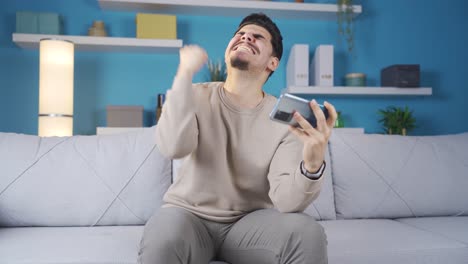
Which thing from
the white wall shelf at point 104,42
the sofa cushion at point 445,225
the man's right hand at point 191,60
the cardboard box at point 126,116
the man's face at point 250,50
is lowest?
the sofa cushion at point 445,225

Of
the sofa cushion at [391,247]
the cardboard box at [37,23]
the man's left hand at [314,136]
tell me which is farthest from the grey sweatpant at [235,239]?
the cardboard box at [37,23]

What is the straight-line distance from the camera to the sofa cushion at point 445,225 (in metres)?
1.54

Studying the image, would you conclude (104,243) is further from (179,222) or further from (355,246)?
(355,246)

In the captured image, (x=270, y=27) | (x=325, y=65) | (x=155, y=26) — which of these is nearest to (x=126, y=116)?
(x=155, y=26)

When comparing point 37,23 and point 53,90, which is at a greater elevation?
point 37,23

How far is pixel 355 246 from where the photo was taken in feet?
4.49

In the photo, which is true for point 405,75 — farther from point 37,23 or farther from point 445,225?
point 37,23

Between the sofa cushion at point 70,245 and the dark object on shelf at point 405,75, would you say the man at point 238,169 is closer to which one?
the sofa cushion at point 70,245

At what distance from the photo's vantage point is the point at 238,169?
4.18 ft

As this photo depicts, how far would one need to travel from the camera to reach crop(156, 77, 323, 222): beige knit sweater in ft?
3.99

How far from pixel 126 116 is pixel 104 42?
52cm

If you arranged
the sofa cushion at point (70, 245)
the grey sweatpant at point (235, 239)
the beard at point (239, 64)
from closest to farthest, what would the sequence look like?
1. the grey sweatpant at point (235, 239)
2. the sofa cushion at point (70, 245)
3. the beard at point (239, 64)

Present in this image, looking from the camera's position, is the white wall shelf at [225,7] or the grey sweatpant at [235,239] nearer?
the grey sweatpant at [235,239]

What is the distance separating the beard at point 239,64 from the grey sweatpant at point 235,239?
467mm
